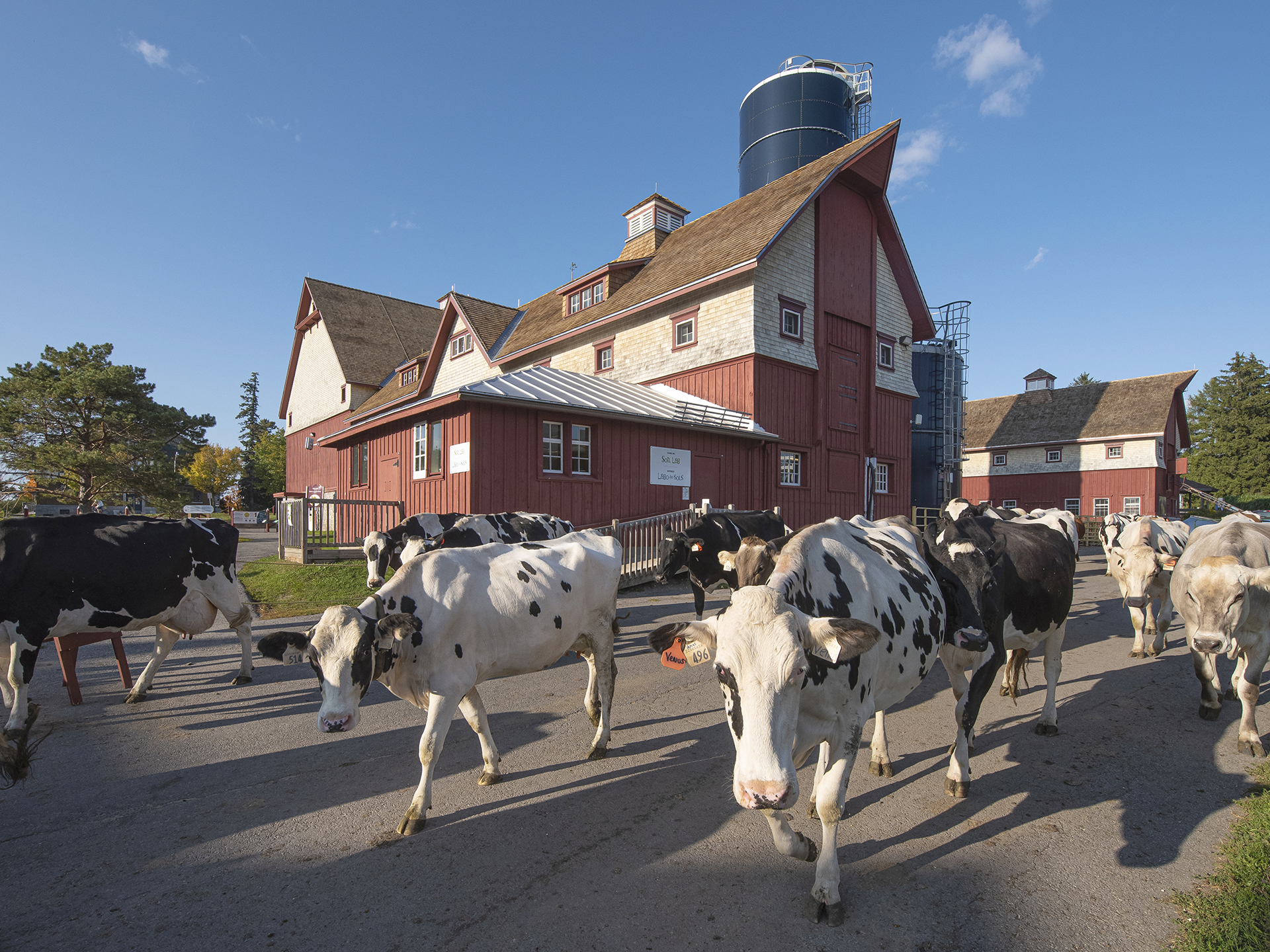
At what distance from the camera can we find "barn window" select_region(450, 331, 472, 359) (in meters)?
26.6

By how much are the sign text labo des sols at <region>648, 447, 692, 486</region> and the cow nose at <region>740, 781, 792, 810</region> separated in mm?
14065

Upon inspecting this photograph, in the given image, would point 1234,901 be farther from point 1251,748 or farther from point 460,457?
point 460,457

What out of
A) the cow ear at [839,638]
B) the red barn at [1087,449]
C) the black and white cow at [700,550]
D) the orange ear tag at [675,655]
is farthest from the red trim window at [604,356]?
the red barn at [1087,449]

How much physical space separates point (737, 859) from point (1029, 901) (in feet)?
4.55

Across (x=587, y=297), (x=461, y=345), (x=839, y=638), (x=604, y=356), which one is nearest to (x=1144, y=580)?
(x=839, y=638)

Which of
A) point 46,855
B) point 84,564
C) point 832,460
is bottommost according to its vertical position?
point 46,855

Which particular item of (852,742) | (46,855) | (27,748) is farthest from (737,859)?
(27,748)

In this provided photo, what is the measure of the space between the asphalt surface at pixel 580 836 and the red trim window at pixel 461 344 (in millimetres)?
22114

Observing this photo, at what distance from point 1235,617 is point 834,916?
426cm

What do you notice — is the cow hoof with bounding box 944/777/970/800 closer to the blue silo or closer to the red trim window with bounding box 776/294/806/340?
the red trim window with bounding box 776/294/806/340

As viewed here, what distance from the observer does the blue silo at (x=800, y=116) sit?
1172 inches

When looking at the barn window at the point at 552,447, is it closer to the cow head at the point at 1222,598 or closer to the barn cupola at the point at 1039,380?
the cow head at the point at 1222,598

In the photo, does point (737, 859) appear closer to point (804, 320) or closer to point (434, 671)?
point (434, 671)

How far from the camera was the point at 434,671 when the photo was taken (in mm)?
3861
